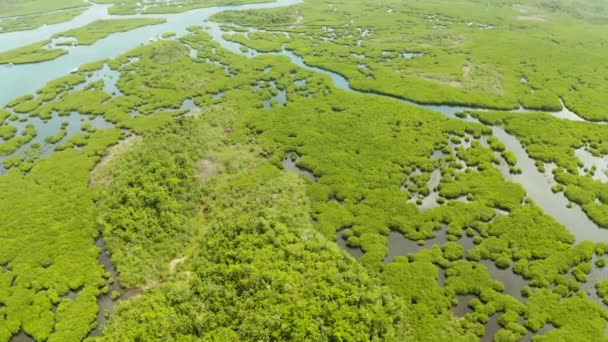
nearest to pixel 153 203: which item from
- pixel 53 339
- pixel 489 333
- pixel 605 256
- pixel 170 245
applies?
pixel 170 245

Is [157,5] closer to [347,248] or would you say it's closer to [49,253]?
[49,253]

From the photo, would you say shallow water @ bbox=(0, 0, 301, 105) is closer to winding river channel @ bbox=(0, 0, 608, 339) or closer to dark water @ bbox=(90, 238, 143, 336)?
winding river channel @ bbox=(0, 0, 608, 339)

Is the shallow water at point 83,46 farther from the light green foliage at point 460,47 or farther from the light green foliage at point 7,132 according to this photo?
the light green foliage at point 7,132

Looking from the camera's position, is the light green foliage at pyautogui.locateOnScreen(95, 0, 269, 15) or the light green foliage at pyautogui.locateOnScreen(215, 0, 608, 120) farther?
the light green foliage at pyautogui.locateOnScreen(95, 0, 269, 15)

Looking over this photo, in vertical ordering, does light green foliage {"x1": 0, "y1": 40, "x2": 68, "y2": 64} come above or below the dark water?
above

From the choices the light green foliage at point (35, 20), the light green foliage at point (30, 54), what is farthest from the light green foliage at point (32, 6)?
the light green foliage at point (30, 54)

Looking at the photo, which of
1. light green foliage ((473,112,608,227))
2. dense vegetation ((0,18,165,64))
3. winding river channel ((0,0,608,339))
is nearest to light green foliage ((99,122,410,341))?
winding river channel ((0,0,608,339))

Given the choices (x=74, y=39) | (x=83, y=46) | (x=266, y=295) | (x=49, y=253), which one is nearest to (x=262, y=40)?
(x=83, y=46)
